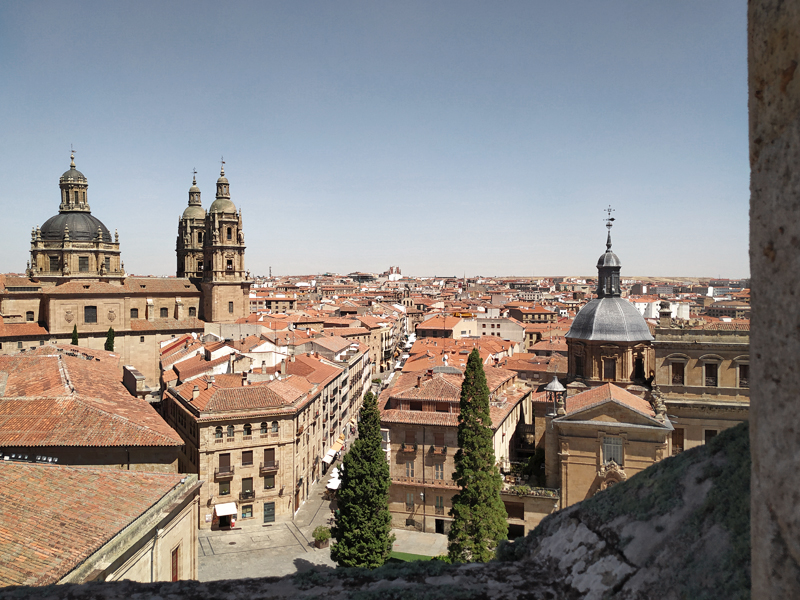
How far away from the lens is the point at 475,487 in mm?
22922

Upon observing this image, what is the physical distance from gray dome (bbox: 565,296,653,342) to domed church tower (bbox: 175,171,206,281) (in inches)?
2171

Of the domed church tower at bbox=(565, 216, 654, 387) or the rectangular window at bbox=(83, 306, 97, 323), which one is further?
the rectangular window at bbox=(83, 306, 97, 323)

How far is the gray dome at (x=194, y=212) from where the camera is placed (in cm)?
7581

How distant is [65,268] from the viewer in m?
62.9

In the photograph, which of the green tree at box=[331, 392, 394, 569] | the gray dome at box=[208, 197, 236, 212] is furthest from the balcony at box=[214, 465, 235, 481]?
the gray dome at box=[208, 197, 236, 212]

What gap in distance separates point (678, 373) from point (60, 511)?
87.0 ft

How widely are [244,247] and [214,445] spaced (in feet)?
122

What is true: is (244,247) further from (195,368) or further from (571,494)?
(571,494)

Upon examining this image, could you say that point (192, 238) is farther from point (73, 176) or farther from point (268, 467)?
point (268, 467)

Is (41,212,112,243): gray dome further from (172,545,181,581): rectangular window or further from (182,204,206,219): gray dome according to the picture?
(172,545,181,581): rectangular window

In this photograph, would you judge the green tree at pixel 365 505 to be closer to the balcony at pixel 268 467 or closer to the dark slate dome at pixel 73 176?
the balcony at pixel 268 467

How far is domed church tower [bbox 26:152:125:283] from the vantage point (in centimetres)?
6300

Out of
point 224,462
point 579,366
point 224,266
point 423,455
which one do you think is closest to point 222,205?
point 224,266

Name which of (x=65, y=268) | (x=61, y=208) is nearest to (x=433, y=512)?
(x=65, y=268)
